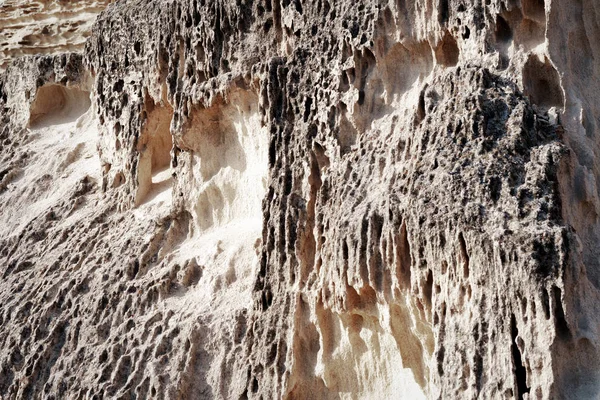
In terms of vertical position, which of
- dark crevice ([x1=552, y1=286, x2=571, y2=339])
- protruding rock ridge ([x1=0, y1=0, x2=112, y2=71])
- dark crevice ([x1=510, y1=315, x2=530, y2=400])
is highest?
protruding rock ridge ([x1=0, y1=0, x2=112, y2=71])

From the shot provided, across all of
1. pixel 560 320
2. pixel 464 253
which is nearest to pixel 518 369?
pixel 560 320

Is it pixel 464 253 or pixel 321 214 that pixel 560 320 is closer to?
pixel 464 253

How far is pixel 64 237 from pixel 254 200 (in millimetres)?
3546

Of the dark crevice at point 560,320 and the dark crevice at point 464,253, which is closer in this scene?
the dark crevice at point 560,320

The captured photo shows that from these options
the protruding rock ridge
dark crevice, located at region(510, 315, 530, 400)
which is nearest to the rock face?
dark crevice, located at region(510, 315, 530, 400)

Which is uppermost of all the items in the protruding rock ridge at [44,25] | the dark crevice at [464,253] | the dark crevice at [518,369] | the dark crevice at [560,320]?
the protruding rock ridge at [44,25]

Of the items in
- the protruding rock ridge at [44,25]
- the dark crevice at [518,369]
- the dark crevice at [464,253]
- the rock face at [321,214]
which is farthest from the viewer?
the protruding rock ridge at [44,25]

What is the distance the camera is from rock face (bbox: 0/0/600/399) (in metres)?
9.59

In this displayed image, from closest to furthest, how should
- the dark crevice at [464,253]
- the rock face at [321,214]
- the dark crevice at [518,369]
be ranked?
the dark crevice at [518,369]
the rock face at [321,214]
the dark crevice at [464,253]

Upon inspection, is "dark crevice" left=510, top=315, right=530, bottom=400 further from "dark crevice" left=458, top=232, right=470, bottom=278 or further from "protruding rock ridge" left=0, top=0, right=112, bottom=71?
"protruding rock ridge" left=0, top=0, right=112, bottom=71

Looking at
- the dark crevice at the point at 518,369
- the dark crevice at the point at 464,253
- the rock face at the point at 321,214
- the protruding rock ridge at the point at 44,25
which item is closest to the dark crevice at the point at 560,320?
the rock face at the point at 321,214

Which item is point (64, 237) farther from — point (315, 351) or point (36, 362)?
point (315, 351)

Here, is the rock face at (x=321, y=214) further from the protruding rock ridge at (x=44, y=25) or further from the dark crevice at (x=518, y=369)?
the protruding rock ridge at (x=44, y=25)

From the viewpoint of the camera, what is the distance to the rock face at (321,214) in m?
9.59
